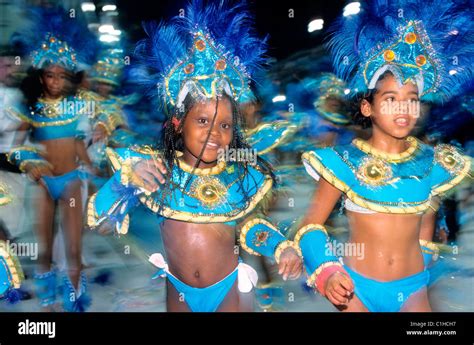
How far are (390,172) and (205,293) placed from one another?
119cm

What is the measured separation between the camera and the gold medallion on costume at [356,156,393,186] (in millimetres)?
3305

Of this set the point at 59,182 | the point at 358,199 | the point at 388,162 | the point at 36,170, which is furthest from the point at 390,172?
the point at 36,170

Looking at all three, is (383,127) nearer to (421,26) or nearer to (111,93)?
(421,26)

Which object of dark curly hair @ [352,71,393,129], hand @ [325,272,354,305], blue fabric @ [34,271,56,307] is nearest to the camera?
hand @ [325,272,354,305]

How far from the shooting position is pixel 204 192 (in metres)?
3.29

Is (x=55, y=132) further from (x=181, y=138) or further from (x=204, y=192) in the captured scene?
(x=204, y=192)

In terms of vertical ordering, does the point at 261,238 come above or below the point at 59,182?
below

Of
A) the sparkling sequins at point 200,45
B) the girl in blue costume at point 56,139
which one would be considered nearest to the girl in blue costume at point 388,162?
the sparkling sequins at point 200,45

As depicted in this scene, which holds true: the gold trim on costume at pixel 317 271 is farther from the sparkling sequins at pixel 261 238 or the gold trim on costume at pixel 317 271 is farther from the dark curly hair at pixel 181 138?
the dark curly hair at pixel 181 138

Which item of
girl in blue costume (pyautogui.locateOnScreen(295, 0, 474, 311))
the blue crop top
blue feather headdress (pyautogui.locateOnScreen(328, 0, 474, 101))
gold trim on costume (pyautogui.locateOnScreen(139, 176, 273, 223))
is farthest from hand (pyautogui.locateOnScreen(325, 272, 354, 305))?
the blue crop top

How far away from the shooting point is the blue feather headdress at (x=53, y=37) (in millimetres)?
3371

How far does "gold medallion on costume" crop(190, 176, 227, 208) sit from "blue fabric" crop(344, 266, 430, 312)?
79 cm

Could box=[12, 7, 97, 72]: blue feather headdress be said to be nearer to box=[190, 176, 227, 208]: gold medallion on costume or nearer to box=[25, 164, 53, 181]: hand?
box=[25, 164, 53, 181]: hand

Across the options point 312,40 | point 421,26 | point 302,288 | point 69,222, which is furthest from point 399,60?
point 69,222
